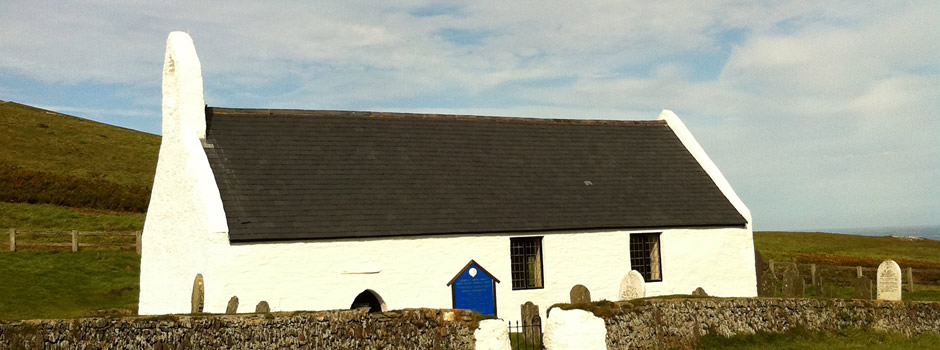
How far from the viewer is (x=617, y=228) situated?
1046 inches

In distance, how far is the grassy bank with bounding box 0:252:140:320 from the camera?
92.3ft

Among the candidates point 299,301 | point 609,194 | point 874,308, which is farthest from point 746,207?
point 299,301

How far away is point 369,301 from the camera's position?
78.9 feet

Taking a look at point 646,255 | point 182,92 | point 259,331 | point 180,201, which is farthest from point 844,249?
point 259,331

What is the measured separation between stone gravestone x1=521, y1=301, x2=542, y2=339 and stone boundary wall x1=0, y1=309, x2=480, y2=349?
2.45m

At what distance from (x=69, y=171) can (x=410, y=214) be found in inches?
1472

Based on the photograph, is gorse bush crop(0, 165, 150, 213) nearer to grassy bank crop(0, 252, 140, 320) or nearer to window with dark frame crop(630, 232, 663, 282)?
grassy bank crop(0, 252, 140, 320)

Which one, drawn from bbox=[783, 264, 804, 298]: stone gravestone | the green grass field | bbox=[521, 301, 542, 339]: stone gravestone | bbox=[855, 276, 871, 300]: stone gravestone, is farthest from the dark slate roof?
the green grass field

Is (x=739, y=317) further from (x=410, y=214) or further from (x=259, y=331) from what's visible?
(x=410, y=214)

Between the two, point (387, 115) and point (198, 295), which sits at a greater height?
point (387, 115)

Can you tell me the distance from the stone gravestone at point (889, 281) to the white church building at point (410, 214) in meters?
5.75

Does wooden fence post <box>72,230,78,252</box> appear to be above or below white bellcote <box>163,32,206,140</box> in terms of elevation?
below

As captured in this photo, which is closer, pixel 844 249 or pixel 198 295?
pixel 198 295

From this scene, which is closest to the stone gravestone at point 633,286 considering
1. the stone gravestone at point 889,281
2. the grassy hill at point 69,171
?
the stone gravestone at point 889,281
